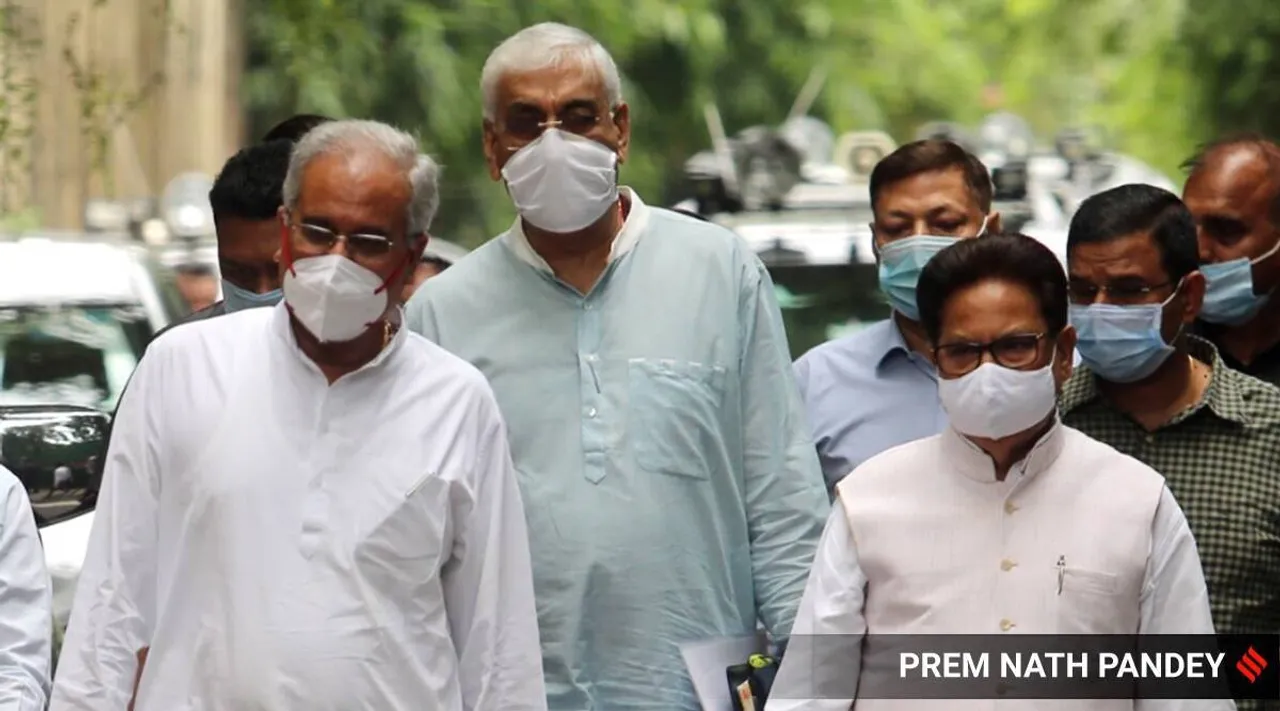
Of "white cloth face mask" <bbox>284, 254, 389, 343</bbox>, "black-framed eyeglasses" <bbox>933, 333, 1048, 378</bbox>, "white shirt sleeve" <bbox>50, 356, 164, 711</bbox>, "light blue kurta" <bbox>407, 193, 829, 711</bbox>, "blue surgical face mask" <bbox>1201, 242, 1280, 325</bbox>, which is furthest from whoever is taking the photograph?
"blue surgical face mask" <bbox>1201, 242, 1280, 325</bbox>

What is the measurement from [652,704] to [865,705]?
25.7 inches

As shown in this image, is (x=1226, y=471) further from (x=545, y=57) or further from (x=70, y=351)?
(x=70, y=351)

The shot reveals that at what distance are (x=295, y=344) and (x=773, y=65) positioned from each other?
19142 millimetres

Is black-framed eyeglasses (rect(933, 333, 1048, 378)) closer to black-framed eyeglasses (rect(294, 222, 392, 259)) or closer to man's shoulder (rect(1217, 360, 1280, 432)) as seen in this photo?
man's shoulder (rect(1217, 360, 1280, 432))

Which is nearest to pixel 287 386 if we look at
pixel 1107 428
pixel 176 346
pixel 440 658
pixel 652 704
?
pixel 176 346

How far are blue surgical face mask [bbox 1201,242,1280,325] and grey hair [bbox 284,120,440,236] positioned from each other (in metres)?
2.55

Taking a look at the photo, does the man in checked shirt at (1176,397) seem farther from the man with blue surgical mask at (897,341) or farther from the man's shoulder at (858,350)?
the man's shoulder at (858,350)

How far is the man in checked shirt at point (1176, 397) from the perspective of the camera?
535 cm

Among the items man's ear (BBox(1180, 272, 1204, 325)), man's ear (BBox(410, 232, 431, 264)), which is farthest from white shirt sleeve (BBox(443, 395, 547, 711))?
man's ear (BBox(1180, 272, 1204, 325))

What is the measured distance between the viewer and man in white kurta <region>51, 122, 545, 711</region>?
4.55 m

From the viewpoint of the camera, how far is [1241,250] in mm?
6777

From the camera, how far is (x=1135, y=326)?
558cm

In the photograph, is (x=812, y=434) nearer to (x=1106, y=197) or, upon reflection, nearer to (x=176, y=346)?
(x=1106, y=197)

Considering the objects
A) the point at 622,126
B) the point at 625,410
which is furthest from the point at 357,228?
the point at 622,126
